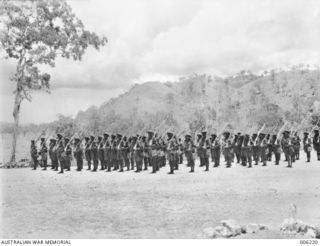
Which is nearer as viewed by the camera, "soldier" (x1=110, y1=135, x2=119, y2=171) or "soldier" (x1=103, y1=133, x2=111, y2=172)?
"soldier" (x1=103, y1=133, x2=111, y2=172)

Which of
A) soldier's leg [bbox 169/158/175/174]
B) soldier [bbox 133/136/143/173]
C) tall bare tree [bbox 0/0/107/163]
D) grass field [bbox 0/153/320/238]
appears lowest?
grass field [bbox 0/153/320/238]

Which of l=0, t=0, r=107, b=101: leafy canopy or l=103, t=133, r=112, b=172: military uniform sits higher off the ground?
l=0, t=0, r=107, b=101: leafy canopy

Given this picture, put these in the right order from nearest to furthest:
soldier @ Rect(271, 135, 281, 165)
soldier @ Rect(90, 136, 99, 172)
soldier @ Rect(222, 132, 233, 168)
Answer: soldier @ Rect(90, 136, 99, 172)
soldier @ Rect(222, 132, 233, 168)
soldier @ Rect(271, 135, 281, 165)

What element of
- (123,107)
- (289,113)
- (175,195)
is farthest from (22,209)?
(123,107)

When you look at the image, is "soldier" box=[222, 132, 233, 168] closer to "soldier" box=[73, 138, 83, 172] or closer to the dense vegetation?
"soldier" box=[73, 138, 83, 172]

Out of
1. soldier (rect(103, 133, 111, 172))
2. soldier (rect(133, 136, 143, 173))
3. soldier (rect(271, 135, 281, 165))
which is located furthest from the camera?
soldier (rect(271, 135, 281, 165))

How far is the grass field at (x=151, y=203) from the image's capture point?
28.8 ft

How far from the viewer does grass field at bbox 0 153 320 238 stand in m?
8.77

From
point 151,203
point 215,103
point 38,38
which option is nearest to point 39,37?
point 38,38

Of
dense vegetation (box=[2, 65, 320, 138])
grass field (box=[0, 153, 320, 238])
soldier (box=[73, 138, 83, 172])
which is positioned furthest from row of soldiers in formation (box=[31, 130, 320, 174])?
dense vegetation (box=[2, 65, 320, 138])

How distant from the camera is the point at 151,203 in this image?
35.3ft

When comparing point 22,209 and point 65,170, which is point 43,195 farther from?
point 65,170

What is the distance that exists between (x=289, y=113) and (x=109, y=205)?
103ft

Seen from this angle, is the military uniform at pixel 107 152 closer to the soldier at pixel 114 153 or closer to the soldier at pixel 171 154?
the soldier at pixel 114 153
